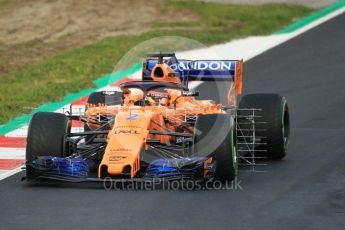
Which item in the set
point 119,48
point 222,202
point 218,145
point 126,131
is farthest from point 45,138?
point 119,48

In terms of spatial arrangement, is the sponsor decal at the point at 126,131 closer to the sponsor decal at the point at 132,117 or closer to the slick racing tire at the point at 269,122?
the sponsor decal at the point at 132,117

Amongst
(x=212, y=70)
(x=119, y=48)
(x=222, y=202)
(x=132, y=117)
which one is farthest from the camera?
(x=119, y=48)

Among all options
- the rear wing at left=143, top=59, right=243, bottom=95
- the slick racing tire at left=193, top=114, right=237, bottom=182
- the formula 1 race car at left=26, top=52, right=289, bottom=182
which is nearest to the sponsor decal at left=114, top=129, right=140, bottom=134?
the formula 1 race car at left=26, top=52, right=289, bottom=182

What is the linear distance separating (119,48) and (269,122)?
12226mm

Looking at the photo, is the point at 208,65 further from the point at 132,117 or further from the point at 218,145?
the point at 218,145

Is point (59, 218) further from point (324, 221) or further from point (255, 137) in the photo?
point (255, 137)

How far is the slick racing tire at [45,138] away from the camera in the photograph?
13109 millimetres

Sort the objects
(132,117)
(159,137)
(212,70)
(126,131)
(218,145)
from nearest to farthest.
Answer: (218,145), (126,131), (132,117), (159,137), (212,70)

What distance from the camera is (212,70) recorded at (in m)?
15.7

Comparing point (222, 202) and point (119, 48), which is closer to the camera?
point (222, 202)

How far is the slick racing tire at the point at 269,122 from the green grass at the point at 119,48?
398 cm

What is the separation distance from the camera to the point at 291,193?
12422 millimetres

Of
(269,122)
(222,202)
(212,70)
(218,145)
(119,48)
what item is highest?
(119,48)

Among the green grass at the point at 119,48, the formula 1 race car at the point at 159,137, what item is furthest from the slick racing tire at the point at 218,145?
the green grass at the point at 119,48
